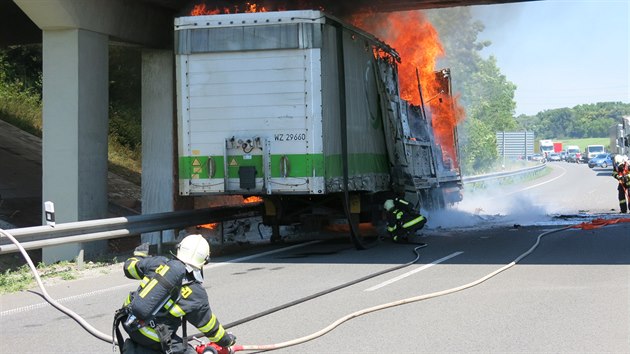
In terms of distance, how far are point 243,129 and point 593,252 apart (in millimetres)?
6060

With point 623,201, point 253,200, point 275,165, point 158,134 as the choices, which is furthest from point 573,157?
point 275,165

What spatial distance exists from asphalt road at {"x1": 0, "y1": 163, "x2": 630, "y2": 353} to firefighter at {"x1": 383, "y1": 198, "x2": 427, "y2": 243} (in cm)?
30

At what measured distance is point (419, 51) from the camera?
18922mm

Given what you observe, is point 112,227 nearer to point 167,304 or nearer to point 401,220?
point 401,220

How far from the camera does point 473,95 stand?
7294 cm

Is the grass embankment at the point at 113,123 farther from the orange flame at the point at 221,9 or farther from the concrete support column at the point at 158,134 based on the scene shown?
the orange flame at the point at 221,9

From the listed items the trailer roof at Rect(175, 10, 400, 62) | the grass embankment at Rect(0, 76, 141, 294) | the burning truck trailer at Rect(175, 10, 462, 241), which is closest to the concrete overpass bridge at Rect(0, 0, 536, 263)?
the burning truck trailer at Rect(175, 10, 462, 241)

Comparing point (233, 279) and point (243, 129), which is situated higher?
point (243, 129)

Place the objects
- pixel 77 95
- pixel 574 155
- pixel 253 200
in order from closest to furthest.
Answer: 1. pixel 77 95
2. pixel 253 200
3. pixel 574 155

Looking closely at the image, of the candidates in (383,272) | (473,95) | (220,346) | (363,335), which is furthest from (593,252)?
(473,95)

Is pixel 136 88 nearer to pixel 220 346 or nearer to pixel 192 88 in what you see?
pixel 192 88

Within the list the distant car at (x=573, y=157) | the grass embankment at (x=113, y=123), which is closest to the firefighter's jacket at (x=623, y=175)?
the grass embankment at (x=113, y=123)

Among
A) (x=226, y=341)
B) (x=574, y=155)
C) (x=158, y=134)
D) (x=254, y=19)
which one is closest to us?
(x=226, y=341)

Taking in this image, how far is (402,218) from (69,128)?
6.26m
